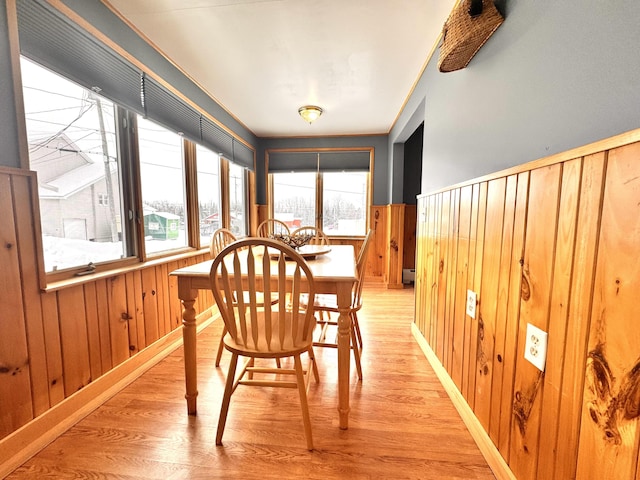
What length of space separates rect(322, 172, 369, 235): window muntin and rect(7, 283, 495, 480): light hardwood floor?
2.81 meters

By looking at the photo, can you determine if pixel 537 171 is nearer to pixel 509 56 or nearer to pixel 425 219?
pixel 509 56

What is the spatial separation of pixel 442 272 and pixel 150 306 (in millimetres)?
2048

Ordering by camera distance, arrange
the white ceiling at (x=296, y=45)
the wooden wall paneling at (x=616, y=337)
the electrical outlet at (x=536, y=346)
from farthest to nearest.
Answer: the white ceiling at (x=296, y=45) < the electrical outlet at (x=536, y=346) < the wooden wall paneling at (x=616, y=337)

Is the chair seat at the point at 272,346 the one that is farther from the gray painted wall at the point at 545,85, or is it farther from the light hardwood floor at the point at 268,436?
the gray painted wall at the point at 545,85

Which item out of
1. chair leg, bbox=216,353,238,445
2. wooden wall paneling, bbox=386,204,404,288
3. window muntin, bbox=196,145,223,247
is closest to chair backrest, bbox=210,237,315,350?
chair leg, bbox=216,353,238,445

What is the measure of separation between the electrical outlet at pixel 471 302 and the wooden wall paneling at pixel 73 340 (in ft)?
6.64

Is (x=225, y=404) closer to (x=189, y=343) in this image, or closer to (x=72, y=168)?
(x=189, y=343)

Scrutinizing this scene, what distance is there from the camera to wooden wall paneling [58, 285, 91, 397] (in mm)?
1385

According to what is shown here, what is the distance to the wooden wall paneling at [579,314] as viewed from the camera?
70 centimetres

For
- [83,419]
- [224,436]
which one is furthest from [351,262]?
[83,419]

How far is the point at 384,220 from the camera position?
429 centimetres

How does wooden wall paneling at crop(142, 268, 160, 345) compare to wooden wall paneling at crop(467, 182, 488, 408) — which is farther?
wooden wall paneling at crop(142, 268, 160, 345)

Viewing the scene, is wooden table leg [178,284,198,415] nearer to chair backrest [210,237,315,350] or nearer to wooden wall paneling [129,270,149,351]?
chair backrest [210,237,315,350]

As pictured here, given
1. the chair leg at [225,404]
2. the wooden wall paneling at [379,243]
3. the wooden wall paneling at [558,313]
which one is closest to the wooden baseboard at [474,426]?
the wooden wall paneling at [558,313]
